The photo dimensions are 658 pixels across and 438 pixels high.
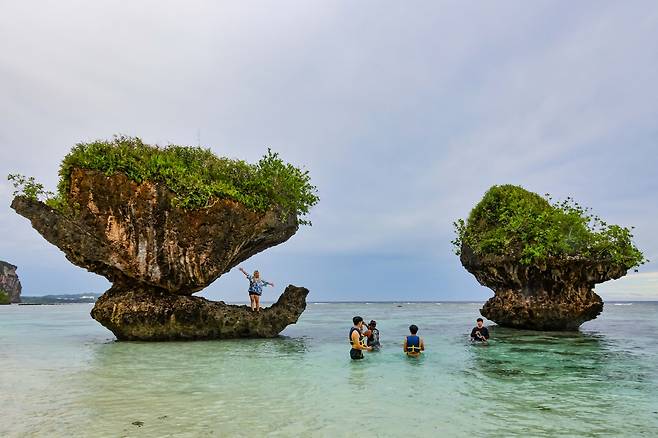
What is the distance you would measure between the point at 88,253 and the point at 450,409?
594 inches

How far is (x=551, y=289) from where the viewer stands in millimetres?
24266

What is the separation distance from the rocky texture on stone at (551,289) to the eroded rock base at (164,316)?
1430 cm

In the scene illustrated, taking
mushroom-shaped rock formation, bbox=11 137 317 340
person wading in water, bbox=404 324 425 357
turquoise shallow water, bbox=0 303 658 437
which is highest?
mushroom-shaped rock formation, bbox=11 137 317 340

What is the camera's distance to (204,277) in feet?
62.2

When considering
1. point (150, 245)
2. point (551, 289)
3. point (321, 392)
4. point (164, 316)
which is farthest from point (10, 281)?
point (321, 392)

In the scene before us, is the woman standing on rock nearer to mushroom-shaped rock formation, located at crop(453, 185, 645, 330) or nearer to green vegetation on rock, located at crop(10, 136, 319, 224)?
green vegetation on rock, located at crop(10, 136, 319, 224)

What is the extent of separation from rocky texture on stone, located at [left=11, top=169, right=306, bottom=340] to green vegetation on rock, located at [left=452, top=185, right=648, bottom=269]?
12.6 m

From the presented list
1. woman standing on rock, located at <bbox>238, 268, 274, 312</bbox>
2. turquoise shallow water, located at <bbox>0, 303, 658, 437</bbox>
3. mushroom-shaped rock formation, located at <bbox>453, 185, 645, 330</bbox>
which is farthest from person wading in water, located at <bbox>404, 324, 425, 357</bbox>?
mushroom-shaped rock formation, located at <bbox>453, 185, 645, 330</bbox>

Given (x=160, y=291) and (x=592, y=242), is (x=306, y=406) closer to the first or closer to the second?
(x=160, y=291)

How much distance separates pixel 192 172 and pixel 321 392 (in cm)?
1183

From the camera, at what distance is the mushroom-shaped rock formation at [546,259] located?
913 inches

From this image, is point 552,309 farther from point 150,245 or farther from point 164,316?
point 150,245

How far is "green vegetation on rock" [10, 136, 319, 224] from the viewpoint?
1734 centimetres

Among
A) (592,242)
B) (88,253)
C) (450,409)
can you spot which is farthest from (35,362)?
(592,242)
